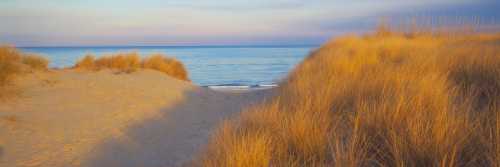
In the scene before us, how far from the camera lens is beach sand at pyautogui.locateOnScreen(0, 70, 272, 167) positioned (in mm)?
4328

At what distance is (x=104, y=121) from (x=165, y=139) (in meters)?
1.08

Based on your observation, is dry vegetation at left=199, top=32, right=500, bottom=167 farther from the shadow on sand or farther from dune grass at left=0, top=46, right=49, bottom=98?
dune grass at left=0, top=46, right=49, bottom=98

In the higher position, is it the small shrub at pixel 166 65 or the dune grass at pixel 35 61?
the dune grass at pixel 35 61

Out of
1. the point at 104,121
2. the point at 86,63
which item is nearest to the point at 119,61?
the point at 86,63

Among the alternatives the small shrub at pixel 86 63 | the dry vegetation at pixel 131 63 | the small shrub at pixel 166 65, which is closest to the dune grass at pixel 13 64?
the small shrub at pixel 86 63

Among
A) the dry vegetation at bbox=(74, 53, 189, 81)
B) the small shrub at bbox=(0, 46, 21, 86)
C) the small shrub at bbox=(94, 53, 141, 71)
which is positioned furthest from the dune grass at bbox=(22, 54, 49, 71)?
the small shrub at bbox=(94, 53, 141, 71)

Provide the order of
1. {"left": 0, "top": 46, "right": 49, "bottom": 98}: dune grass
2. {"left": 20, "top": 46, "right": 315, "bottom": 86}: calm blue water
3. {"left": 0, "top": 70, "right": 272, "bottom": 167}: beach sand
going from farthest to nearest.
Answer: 1. {"left": 20, "top": 46, "right": 315, "bottom": 86}: calm blue water
2. {"left": 0, "top": 46, "right": 49, "bottom": 98}: dune grass
3. {"left": 0, "top": 70, "right": 272, "bottom": 167}: beach sand

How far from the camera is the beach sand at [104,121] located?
4.33 meters

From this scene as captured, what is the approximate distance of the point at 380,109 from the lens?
293 centimetres

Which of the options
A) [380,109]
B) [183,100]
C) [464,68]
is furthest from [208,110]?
[380,109]

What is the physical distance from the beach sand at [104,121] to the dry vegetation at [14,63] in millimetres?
312

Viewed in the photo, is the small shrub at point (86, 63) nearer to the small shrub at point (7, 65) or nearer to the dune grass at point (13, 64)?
the dune grass at point (13, 64)

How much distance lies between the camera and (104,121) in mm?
5812

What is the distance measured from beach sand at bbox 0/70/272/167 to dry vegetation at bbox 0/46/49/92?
0.31m
